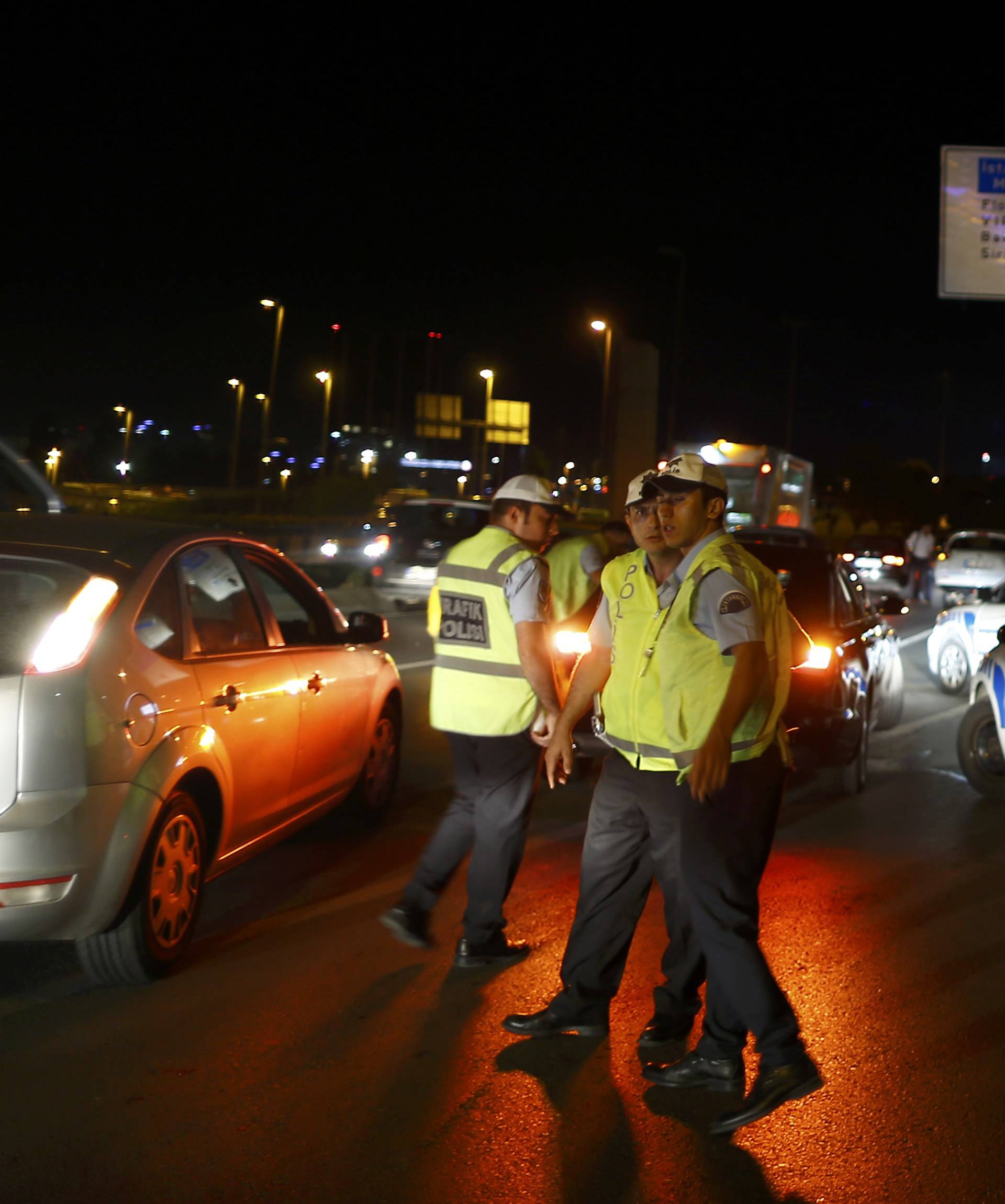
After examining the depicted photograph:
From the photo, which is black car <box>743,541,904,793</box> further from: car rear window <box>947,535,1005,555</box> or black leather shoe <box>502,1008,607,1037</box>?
car rear window <box>947,535,1005,555</box>

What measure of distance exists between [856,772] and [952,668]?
6.45 meters

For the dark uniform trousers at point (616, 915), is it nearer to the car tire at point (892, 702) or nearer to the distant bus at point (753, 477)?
the car tire at point (892, 702)

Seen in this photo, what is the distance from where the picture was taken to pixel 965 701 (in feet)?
49.0

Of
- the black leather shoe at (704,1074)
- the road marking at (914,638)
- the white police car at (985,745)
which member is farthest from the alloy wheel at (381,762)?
the road marking at (914,638)

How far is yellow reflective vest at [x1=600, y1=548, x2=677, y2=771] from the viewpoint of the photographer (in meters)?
4.16

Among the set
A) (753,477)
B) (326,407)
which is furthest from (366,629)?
(326,407)

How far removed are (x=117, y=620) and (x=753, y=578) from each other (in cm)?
220

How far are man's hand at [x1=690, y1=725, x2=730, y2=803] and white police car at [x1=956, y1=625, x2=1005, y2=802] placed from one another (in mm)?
5849

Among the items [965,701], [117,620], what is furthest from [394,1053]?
[965,701]

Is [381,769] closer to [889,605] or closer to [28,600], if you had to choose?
[28,600]

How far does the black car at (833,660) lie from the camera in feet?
28.3

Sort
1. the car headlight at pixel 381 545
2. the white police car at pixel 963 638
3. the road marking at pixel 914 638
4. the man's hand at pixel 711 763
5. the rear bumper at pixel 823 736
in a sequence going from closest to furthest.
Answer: the man's hand at pixel 711 763
the rear bumper at pixel 823 736
the white police car at pixel 963 638
the road marking at pixel 914 638
the car headlight at pixel 381 545

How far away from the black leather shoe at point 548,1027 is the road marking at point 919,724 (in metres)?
7.88

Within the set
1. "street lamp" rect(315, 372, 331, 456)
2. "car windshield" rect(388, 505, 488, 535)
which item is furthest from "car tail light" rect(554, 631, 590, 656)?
"street lamp" rect(315, 372, 331, 456)
